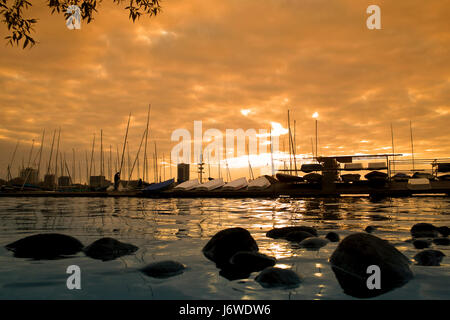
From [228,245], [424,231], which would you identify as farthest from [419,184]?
[228,245]

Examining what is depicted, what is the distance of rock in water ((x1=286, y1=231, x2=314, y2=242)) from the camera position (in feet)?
27.4

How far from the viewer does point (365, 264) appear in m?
5.22

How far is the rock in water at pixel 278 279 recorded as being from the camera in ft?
15.4

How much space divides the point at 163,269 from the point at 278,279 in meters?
1.92

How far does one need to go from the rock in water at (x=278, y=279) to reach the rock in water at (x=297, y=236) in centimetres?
343

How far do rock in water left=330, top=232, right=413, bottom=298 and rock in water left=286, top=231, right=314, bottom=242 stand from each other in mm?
2487

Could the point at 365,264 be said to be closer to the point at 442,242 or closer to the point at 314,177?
the point at 442,242

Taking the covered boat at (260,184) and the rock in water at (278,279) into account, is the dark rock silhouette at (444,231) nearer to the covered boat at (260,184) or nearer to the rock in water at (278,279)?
the rock in water at (278,279)

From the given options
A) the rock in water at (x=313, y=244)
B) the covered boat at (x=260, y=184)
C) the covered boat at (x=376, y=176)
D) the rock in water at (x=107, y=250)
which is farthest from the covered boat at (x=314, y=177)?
the rock in water at (x=107, y=250)

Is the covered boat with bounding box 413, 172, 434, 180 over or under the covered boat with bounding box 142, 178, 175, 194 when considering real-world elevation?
over

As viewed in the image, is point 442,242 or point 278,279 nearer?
point 278,279

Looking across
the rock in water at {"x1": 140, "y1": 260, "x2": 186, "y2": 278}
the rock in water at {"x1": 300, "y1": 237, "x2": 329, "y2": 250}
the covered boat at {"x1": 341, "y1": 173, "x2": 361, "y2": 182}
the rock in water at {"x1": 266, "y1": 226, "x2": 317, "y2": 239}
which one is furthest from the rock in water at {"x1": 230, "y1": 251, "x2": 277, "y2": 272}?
the covered boat at {"x1": 341, "y1": 173, "x2": 361, "y2": 182}

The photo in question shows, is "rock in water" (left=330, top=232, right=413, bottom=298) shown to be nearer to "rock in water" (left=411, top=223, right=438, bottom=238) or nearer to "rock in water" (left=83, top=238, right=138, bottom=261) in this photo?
"rock in water" (left=411, top=223, right=438, bottom=238)
